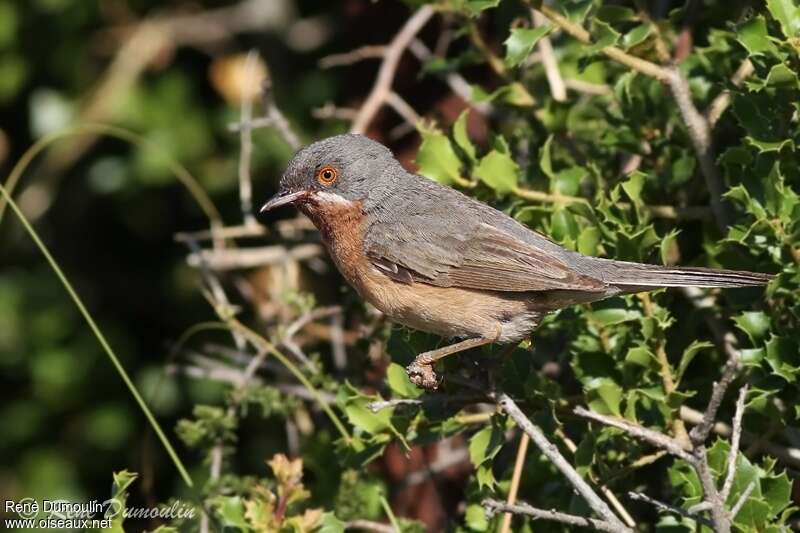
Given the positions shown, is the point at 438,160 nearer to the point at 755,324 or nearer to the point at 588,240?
the point at 588,240

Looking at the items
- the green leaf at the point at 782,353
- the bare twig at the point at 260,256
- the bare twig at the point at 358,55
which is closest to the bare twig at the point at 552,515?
the green leaf at the point at 782,353

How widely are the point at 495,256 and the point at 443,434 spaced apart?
0.69 meters

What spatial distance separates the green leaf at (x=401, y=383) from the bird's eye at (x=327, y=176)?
2.90 ft

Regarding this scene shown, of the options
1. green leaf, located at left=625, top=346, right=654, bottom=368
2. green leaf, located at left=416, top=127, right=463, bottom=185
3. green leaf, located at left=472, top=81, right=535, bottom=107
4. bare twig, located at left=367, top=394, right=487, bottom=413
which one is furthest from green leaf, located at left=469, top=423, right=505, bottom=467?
green leaf, located at left=472, top=81, right=535, bottom=107

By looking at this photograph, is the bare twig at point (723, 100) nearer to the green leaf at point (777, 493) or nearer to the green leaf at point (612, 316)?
the green leaf at point (612, 316)

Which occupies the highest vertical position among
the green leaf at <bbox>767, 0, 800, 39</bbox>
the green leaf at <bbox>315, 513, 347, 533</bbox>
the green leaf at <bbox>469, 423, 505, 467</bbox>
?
the green leaf at <bbox>767, 0, 800, 39</bbox>

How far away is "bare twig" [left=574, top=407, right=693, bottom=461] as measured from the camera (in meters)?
3.33

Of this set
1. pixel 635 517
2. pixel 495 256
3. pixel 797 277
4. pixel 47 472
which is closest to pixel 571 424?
pixel 635 517

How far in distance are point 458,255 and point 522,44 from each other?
80 centimetres

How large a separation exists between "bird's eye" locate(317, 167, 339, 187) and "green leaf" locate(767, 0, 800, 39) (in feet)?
5.63

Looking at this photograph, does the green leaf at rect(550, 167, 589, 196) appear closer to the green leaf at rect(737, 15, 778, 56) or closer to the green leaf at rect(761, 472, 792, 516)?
the green leaf at rect(737, 15, 778, 56)

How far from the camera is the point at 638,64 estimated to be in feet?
12.9

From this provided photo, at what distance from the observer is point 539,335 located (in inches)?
169

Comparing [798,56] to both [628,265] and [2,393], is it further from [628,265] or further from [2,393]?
[2,393]
